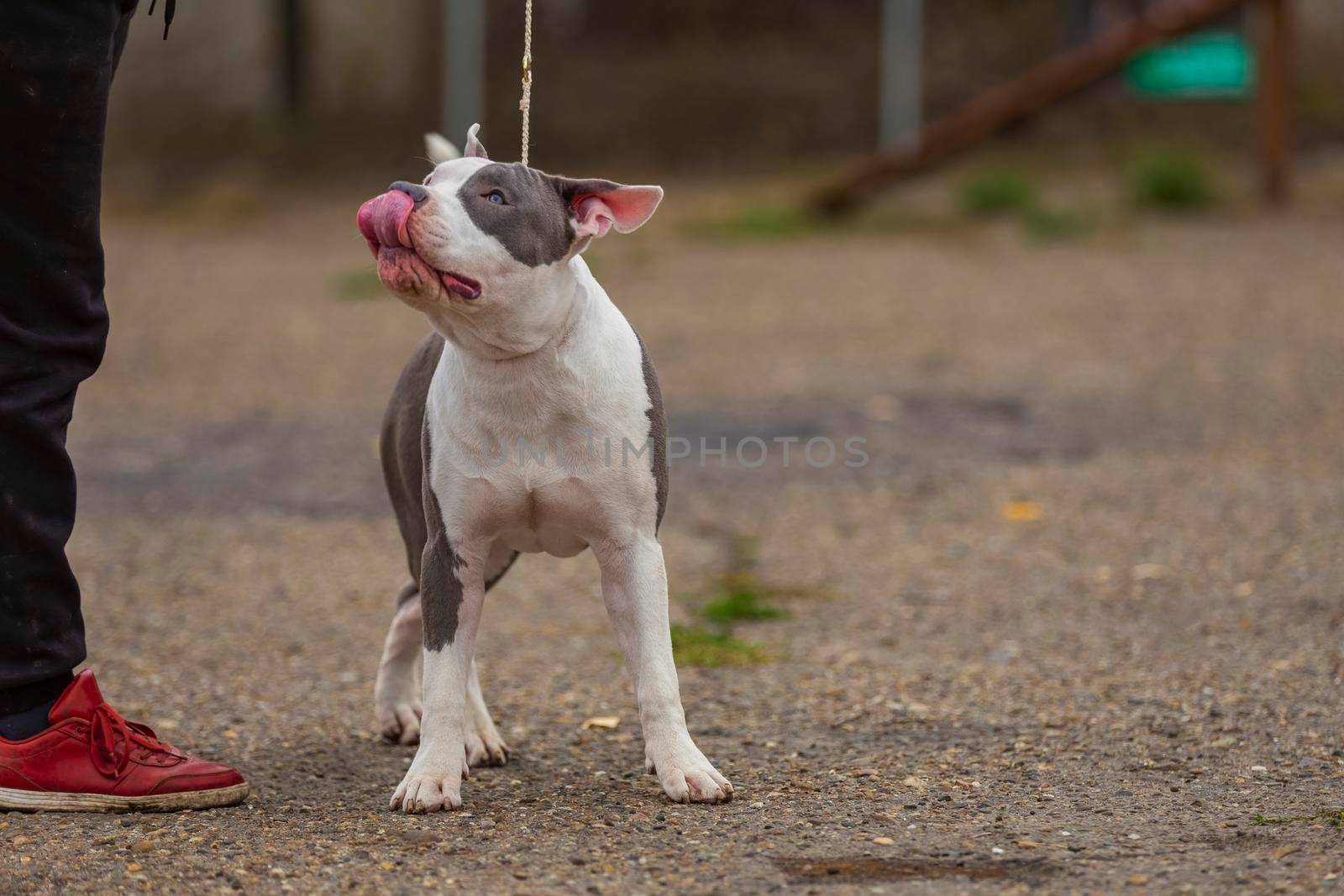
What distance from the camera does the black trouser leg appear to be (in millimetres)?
3289

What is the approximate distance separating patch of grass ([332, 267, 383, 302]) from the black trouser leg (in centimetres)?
850

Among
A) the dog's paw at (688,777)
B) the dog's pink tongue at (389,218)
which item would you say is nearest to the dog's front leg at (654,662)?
the dog's paw at (688,777)

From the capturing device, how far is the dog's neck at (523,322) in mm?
3268

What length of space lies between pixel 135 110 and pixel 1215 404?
45.9 feet

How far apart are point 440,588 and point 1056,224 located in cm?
1109

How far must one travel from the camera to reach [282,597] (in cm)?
566

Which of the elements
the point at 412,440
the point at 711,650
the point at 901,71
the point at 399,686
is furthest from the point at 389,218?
the point at 901,71

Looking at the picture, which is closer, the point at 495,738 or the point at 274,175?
the point at 495,738

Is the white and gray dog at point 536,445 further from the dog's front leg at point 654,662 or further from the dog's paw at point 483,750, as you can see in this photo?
the dog's paw at point 483,750

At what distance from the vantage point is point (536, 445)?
3.40 m

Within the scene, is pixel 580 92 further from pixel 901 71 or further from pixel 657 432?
pixel 657 432

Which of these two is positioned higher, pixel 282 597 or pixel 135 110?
pixel 135 110

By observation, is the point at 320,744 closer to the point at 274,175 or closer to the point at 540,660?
the point at 540,660

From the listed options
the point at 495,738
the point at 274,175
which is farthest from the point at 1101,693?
the point at 274,175
